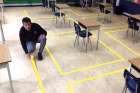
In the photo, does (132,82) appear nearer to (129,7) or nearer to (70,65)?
(70,65)

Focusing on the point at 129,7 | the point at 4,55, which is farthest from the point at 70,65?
the point at 129,7

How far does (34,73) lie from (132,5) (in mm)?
7053

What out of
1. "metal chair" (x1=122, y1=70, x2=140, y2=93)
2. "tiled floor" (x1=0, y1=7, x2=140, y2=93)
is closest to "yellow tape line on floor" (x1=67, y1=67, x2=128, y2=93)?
"tiled floor" (x1=0, y1=7, x2=140, y2=93)

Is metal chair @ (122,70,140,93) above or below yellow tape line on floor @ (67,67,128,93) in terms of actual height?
above

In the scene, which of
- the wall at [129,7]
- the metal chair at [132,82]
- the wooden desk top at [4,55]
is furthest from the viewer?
the wall at [129,7]

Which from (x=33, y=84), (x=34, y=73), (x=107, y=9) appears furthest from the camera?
(x=107, y=9)

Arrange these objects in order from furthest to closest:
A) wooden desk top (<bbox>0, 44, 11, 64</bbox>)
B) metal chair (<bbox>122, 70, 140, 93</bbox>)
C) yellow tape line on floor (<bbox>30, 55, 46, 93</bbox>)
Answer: yellow tape line on floor (<bbox>30, 55, 46, 93</bbox>) → wooden desk top (<bbox>0, 44, 11, 64</bbox>) → metal chair (<bbox>122, 70, 140, 93</bbox>)

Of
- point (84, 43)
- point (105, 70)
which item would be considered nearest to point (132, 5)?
point (84, 43)

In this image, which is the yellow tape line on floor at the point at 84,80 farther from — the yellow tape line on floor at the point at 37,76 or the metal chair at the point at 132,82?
the metal chair at the point at 132,82

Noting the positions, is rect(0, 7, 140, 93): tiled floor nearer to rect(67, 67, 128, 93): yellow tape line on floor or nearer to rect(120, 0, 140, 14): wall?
rect(67, 67, 128, 93): yellow tape line on floor

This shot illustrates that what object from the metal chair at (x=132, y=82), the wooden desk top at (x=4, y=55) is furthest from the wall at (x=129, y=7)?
the wooden desk top at (x=4, y=55)

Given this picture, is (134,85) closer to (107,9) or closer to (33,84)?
(33,84)

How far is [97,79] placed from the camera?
411 cm

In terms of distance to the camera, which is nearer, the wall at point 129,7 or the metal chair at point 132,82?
the metal chair at point 132,82
